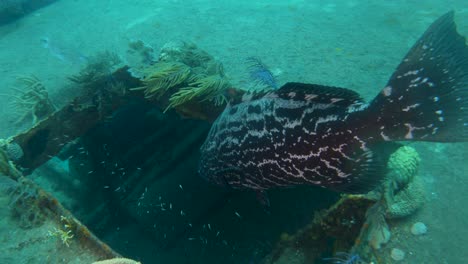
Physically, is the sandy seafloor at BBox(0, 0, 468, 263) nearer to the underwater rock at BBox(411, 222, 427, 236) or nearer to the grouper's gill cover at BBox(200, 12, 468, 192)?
the underwater rock at BBox(411, 222, 427, 236)

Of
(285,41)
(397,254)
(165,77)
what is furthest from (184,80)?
(397,254)

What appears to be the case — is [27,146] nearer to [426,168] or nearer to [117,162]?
[117,162]

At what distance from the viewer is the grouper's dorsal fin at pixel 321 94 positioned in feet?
9.53

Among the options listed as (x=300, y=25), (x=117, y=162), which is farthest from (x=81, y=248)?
(x=300, y=25)

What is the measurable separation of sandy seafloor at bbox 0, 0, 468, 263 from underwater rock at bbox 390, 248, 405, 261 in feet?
0.19

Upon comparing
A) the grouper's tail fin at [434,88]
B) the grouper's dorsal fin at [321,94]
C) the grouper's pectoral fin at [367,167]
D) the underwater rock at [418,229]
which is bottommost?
the underwater rock at [418,229]

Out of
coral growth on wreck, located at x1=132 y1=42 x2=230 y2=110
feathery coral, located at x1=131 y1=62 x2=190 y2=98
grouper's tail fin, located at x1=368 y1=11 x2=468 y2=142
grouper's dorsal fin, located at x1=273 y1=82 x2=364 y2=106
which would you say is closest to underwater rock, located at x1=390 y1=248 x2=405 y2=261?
grouper's tail fin, located at x1=368 y1=11 x2=468 y2=142

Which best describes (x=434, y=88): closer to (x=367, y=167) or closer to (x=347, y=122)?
(x=347, y=122)

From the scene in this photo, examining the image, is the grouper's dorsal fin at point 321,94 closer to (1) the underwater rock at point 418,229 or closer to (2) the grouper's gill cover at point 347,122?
(2) the grouper's gill cover at point 347,122

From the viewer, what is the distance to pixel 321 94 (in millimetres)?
3018

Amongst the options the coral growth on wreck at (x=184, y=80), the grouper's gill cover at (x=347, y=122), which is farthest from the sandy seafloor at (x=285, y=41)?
the grouper's gill cover at (x=347, y=122)

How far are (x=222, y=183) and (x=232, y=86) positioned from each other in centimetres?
165

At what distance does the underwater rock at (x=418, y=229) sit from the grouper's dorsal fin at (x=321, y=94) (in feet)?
5.15

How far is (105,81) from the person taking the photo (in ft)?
18.0
